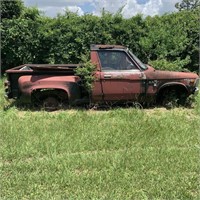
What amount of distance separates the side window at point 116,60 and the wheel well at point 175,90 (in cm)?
87

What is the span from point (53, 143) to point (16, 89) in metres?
3.00

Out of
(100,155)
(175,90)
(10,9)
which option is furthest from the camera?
(10,9)

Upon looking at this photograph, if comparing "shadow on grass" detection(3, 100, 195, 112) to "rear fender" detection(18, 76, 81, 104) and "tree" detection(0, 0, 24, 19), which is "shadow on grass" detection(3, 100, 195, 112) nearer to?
"rear fender" detection(18, 76, 81, 104)

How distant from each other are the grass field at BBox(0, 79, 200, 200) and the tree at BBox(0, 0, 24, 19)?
7.35 metres

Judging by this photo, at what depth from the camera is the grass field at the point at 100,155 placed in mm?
4637

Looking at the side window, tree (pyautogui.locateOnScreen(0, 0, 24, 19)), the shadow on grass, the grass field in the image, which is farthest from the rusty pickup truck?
tree (pyautogui.locateOnScreen(0, 0, 24, 19))

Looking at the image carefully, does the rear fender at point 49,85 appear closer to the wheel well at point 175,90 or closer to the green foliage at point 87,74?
the green foliage at point 87,74

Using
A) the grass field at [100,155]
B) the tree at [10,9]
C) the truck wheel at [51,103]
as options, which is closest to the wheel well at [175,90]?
the grass field at [100,155]

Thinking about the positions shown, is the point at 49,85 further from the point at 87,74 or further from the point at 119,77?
the point at 119,77

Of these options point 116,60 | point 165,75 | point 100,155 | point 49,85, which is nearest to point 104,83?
point 116,60

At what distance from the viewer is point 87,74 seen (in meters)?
8.35

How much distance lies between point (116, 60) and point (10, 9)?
7581mm

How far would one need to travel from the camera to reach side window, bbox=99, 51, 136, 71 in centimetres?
861

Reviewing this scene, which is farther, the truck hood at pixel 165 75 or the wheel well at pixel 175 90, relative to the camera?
the wheel well at pixel 175 90
